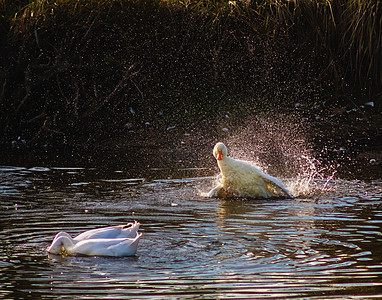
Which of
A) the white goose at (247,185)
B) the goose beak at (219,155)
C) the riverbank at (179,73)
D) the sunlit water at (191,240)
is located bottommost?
the sunlit water at (191,240)

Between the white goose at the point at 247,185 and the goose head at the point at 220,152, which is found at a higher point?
the goose head at the point at 220,152

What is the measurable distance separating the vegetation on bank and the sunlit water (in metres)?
4.52

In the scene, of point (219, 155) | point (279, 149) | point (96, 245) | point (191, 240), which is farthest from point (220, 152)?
point (96, 245)

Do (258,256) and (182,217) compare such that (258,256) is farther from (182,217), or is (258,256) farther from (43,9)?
(43,9)

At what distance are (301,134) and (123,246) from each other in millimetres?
8537

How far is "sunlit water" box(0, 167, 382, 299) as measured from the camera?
567 centimetres

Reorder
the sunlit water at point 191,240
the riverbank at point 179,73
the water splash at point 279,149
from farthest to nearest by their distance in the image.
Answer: the riverbank at point 179,73 < the water splash at point 279,149 < the sunlit water at point 191,240

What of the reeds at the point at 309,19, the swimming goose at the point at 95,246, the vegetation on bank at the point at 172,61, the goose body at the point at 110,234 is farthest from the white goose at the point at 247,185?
the reeds at the point at 309,19

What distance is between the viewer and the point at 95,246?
6758mm

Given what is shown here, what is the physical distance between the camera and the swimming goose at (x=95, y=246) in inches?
261

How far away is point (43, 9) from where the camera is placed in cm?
1622

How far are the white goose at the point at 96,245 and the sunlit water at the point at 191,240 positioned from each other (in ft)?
0.23

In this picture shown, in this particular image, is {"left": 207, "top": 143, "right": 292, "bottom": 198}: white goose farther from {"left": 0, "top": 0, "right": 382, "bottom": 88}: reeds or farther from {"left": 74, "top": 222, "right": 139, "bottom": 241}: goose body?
{"left": 0, "top": 0, "right": 382, "bottom": 88}: reeds

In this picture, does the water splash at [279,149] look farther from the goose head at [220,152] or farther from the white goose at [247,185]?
the goose head at [220,152]
